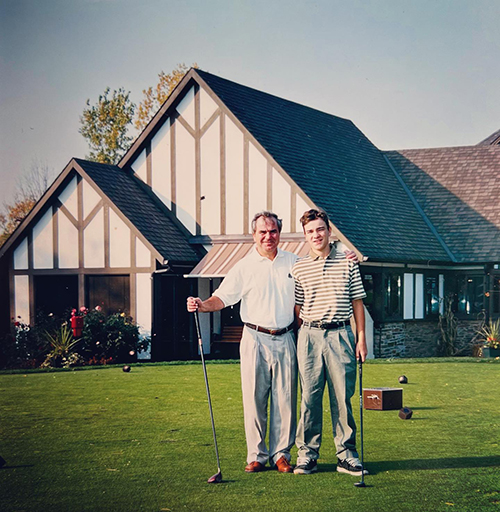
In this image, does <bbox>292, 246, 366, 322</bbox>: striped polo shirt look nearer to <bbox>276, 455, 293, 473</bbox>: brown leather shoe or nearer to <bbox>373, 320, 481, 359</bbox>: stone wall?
<bbox>276, 455, 293, 473</bbox>: brown leather shoe

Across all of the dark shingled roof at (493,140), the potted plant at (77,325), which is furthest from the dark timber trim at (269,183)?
the dark shingled roof at (493,140)

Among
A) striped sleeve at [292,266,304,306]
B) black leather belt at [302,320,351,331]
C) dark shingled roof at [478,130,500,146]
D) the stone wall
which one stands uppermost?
dark shingled roof at [478,130,500,146]

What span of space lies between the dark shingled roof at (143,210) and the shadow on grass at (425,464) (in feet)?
38.9

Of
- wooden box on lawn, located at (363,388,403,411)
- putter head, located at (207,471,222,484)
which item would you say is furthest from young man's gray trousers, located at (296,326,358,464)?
wooden box on lawn, located at (363,388,403,411)

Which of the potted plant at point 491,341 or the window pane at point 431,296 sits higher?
the window pane at point 431,296

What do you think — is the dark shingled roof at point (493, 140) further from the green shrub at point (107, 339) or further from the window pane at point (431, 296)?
the green shrub at point (107, 339)

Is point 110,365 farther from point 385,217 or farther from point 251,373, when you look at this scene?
point 251,373

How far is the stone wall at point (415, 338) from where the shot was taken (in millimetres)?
19391

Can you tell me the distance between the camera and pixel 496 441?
7.69m

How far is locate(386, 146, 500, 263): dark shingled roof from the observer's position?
71.4 ft

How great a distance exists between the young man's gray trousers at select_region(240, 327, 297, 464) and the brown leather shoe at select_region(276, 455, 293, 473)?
0.16 feet

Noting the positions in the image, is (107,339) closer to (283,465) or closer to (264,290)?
(264,290)

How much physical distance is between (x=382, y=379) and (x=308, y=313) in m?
6.79

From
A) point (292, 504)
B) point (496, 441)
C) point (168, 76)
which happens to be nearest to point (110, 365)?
point (496, 441)
